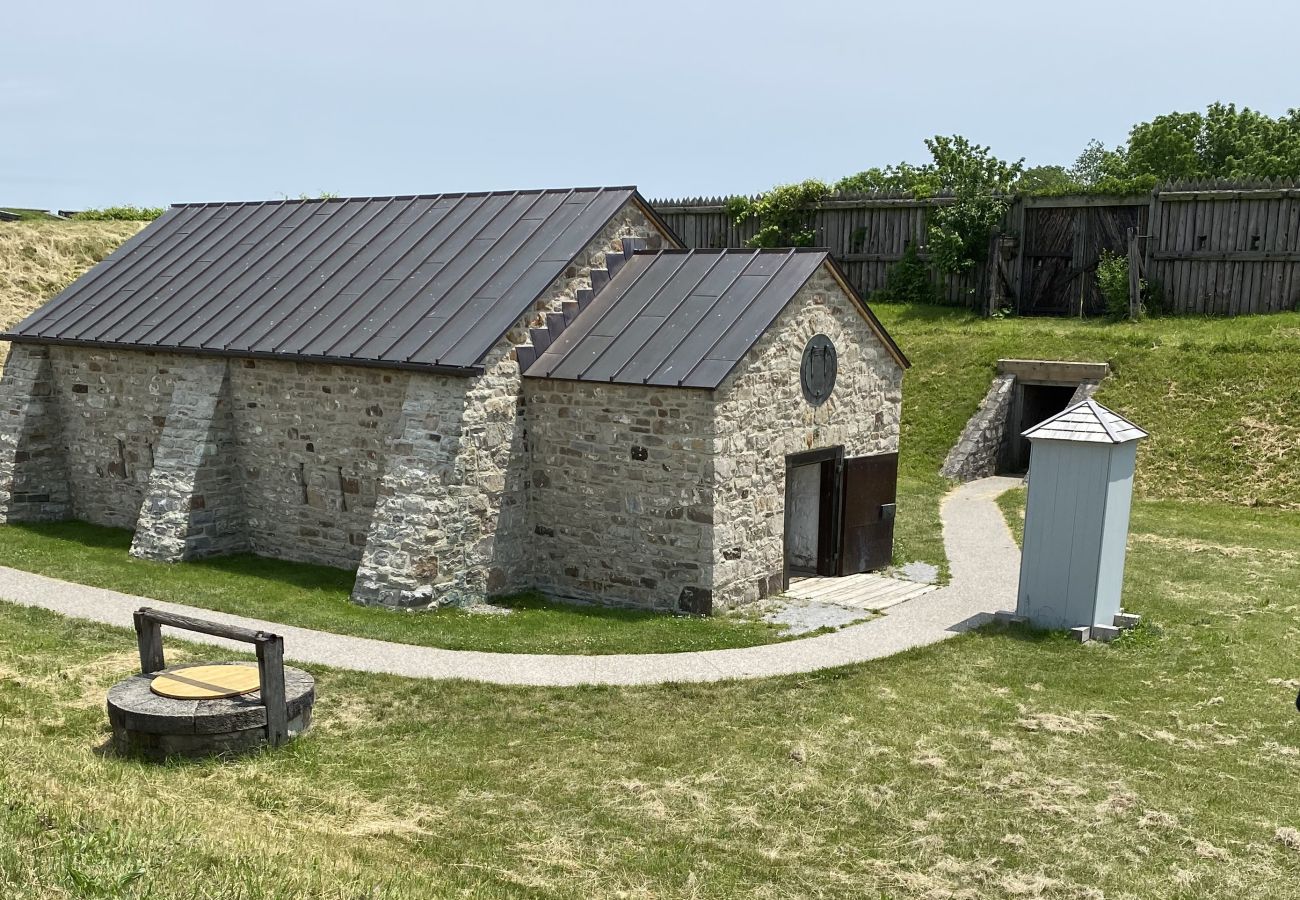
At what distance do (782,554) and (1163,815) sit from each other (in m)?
6.61

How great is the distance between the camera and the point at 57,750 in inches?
329

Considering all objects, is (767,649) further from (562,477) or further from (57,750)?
(57,750)

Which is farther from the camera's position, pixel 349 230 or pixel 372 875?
pixel 349 230

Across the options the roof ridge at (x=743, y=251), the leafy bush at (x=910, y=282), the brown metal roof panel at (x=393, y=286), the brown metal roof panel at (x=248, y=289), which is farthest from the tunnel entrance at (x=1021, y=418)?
the brown metal roof panel at (x=248, y=289)

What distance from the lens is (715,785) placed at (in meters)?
8.71

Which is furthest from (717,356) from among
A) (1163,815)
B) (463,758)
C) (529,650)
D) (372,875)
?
(372,875)

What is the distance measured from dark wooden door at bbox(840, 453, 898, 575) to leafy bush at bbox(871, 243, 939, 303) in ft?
42.8

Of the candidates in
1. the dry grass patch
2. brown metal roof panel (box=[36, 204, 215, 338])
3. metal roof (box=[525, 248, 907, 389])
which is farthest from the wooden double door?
the dry grass patch

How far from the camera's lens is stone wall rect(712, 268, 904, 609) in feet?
43.4

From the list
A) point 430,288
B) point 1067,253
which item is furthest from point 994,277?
point 430,288

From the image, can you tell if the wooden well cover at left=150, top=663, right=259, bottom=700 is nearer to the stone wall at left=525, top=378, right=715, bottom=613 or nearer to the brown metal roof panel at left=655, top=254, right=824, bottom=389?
the stone wall at left=525, top=378, right=715, bottom=613

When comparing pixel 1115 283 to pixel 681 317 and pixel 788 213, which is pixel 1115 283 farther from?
pixel 681 317

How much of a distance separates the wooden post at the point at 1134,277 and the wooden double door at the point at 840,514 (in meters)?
11.8

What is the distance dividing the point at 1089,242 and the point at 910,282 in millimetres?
4237
